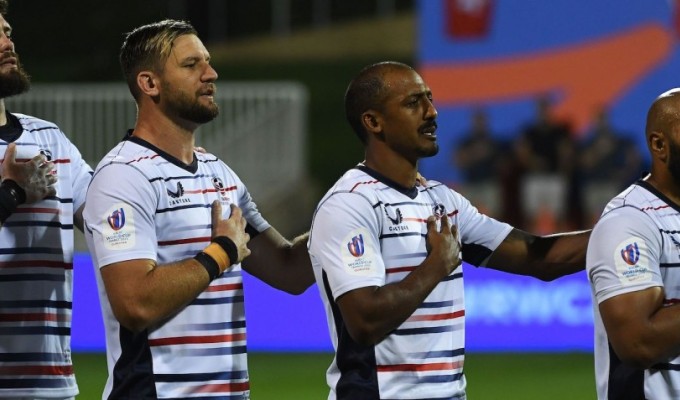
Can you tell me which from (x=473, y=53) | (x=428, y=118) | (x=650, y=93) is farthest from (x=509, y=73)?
(x=428, y=118)

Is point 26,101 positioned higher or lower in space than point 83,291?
higher

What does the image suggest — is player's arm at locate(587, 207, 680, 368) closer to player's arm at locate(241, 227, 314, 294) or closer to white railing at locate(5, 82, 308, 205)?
Answer: player's arm at locate(241, 227, 314, 294)

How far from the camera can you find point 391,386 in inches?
183

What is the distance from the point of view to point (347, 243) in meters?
4.66

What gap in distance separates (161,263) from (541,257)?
1572 mm

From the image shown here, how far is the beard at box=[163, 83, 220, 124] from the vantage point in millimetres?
4867

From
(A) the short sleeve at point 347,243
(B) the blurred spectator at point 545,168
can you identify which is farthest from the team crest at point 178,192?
(B) the blurred spectator at point 545,168

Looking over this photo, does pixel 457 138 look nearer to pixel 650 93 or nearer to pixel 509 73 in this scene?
pixel 509 73

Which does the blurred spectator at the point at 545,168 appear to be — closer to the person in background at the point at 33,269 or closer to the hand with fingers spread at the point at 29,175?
the person in background at the point at 33,269

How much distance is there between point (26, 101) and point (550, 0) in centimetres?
683

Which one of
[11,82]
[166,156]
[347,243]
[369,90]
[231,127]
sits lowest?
[347,243]

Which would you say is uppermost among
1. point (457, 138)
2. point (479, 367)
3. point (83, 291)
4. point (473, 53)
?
point (473, 53)

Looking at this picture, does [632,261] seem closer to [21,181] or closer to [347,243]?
[347,243]

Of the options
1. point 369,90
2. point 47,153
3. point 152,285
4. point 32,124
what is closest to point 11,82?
point 32,124
